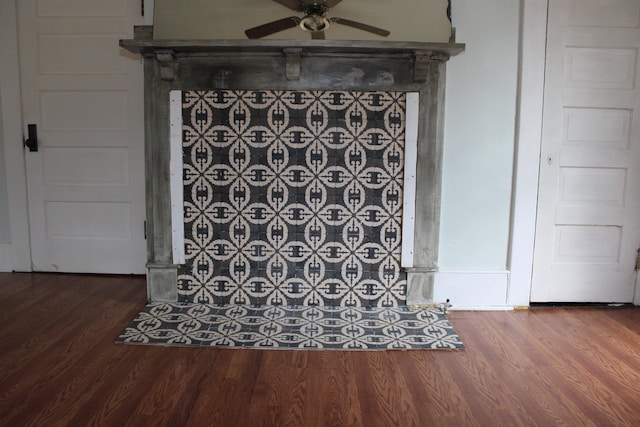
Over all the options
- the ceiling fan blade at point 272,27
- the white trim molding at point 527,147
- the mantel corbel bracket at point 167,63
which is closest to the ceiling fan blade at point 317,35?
the ceiling fan blade at point 272,27

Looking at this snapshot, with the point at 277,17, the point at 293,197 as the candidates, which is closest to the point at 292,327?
the point at 293,197

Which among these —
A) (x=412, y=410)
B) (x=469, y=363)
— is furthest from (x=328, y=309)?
Answer: (x=412, y=410)

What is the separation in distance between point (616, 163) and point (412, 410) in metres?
2.29

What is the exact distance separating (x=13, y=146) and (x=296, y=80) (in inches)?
91.9

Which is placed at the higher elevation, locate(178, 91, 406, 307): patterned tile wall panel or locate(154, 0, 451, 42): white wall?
locate(154, 0, 451, 42): white wall

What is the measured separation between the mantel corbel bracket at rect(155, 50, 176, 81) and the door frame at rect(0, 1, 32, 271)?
1.44 m

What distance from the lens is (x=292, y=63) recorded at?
2.89 meters

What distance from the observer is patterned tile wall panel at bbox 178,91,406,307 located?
2990 mm

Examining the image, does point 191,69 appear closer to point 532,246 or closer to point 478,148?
point 478,148

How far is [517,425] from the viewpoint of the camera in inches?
73.2

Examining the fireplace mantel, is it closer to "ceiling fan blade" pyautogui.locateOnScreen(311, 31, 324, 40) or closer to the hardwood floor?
"ceiling fan blade" pyautogui.locateOnScreen(311, 31, 324, 40)

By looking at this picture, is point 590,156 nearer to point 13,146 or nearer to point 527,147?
point 527,147

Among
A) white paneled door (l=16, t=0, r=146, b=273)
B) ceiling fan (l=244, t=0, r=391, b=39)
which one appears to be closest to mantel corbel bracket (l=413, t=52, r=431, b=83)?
ceiling fan (l=244, t=0, r=391, b=39)

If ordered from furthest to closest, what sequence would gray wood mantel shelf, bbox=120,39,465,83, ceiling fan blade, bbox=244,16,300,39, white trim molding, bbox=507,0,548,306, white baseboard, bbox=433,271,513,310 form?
1. white baseboard, bbox=433,271,513,310
2. white trim molding, bbox=507,0,548,306
3. gray wood mantel shelf, bbox=120,39,465,83
4. ceiling fan blade, bbox=244,16,300,39
